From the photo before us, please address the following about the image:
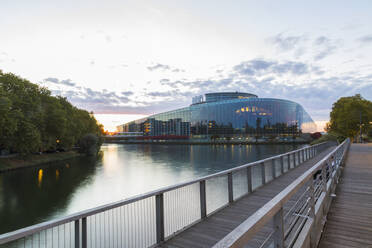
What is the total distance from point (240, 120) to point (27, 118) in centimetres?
7374

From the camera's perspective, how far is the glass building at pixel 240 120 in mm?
90625

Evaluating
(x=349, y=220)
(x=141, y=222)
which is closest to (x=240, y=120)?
(x=141, y=222)

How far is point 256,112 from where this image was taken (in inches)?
3595

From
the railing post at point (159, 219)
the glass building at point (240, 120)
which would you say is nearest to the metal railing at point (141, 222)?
the railing post at point (159, 219)

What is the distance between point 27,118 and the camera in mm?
30531

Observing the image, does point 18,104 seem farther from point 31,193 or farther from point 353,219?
point 353,219

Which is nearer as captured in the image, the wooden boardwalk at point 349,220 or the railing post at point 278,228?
the railing post at point 278,228

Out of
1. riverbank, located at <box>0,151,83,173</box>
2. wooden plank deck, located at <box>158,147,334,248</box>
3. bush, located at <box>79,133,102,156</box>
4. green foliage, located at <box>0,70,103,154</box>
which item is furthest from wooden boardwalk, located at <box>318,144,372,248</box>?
bush, located at <box>79,133,102,156</box>

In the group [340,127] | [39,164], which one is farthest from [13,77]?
[340,127]

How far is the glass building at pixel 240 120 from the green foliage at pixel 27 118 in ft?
202

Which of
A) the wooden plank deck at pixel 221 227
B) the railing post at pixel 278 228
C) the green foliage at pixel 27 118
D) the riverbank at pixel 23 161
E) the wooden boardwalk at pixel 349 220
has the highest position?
the green foliage at pixel 27 118

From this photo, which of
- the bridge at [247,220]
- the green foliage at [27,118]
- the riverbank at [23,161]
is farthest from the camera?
the riverbank at [23,161]

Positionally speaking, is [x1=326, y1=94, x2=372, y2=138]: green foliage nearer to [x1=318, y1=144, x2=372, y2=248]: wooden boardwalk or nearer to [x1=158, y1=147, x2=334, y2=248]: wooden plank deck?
[x1=318, y1=144, x2=372, y2=248]: wooden boardwalk

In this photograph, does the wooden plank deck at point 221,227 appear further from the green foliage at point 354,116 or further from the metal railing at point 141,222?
the green foliage at point 354,116
